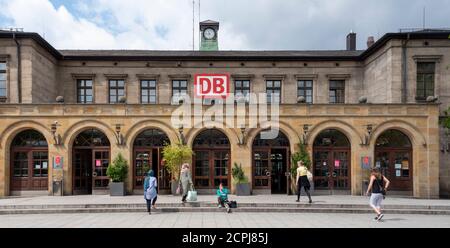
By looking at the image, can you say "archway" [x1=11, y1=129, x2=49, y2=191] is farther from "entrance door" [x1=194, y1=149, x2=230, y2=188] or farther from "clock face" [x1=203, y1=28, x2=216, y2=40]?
"clock face" [x1=203, y1=28, x2=216, y2=40]

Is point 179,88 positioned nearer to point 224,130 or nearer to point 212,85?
point 212,85

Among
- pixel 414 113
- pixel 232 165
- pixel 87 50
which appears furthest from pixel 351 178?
pixel 87 50

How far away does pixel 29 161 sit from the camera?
68.9 ft

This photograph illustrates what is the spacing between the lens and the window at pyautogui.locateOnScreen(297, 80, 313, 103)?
27828 millimetres

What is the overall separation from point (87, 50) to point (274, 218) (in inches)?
855

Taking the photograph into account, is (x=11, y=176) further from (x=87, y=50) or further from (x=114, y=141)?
(x=87, y=50)

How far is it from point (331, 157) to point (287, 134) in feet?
9.12

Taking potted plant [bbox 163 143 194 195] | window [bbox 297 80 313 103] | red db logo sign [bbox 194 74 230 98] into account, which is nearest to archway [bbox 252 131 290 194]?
potted plant [bbox 163 143 194 195]

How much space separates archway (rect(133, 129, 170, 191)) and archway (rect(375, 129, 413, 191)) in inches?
459

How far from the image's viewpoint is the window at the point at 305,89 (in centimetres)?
2783

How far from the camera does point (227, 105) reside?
2117 cm

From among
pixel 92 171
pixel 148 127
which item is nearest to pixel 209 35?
pixel 148 127

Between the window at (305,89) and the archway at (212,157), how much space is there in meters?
8.75

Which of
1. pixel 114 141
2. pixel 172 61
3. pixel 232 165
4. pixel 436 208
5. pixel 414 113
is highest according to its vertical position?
pixel 172 61
